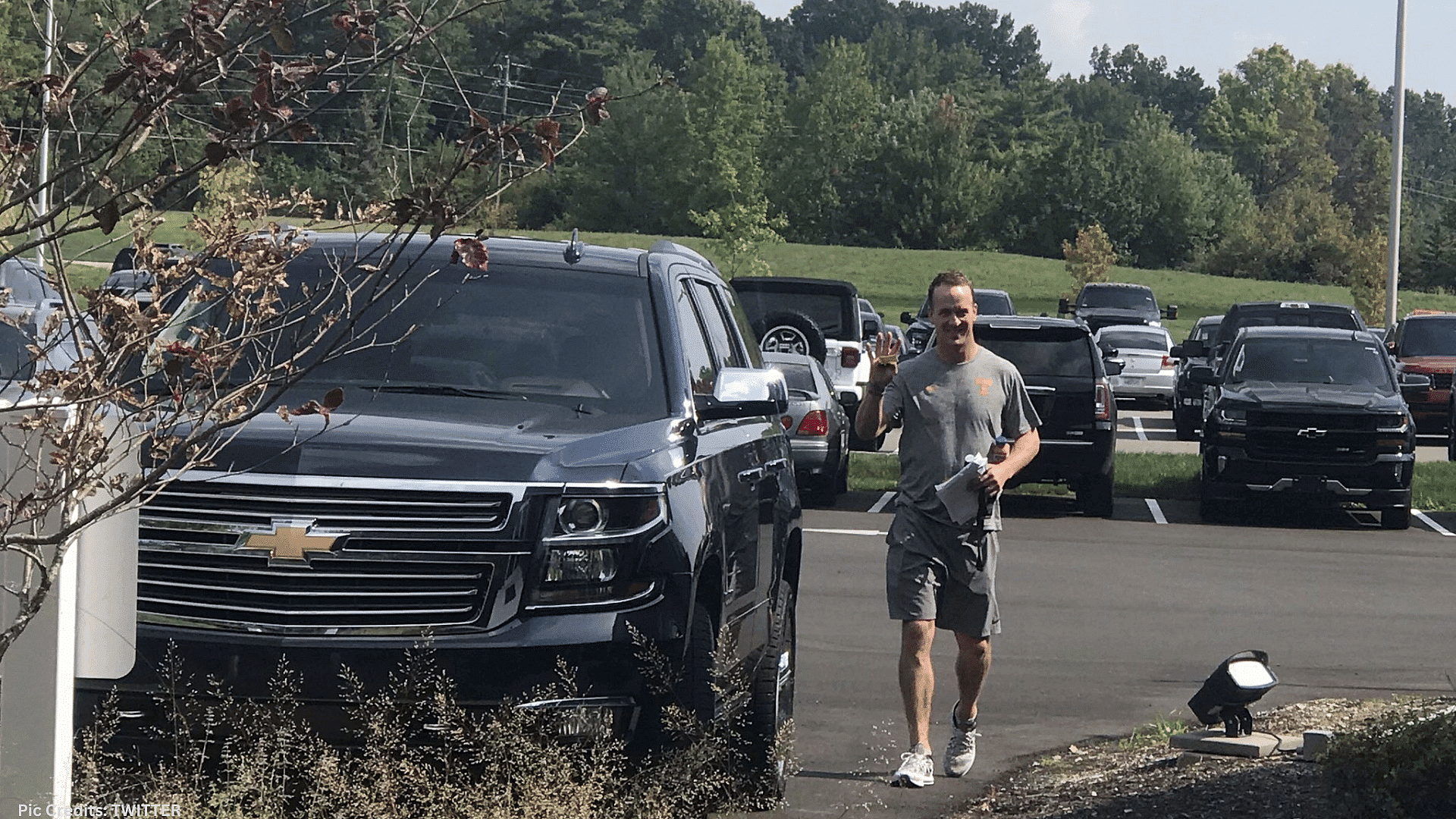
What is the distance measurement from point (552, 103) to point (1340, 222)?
347ft

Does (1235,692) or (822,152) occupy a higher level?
(822,152)

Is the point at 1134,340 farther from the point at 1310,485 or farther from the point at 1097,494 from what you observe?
the point at 1310,485

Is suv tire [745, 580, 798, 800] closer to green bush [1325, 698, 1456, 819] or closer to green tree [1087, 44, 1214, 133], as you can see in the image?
green bush [1325, 698, 1456, 819]

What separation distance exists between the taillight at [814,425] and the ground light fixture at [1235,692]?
10553 millimetres

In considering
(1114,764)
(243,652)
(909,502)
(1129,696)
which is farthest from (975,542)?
(243,652)

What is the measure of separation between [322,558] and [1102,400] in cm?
1339

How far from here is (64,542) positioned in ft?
12.3

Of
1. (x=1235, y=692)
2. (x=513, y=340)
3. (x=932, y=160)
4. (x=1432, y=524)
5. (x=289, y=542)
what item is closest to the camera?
(x=289, y=542)

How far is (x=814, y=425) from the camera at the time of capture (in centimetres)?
1803

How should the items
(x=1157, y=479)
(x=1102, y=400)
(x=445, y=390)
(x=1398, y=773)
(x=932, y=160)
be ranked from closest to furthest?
(x=1398, y=773) → (x=445, y=390) → (x=1102, y=400) → (x=1157, y=479) → (x=932, y=160)

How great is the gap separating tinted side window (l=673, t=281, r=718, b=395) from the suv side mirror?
0.28 feet

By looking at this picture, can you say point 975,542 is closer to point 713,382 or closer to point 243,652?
point 713,382

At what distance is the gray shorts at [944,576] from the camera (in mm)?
7559

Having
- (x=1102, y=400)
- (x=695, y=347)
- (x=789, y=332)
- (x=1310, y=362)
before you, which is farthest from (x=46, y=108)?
(x=789, y=332)
